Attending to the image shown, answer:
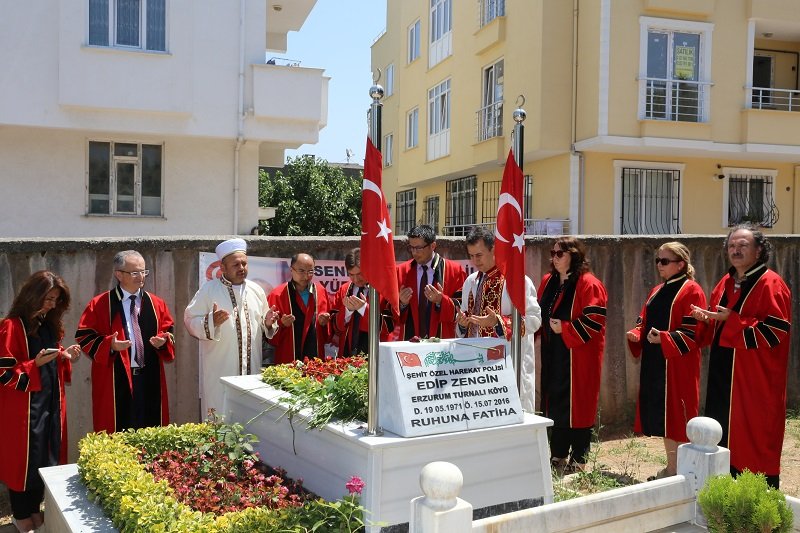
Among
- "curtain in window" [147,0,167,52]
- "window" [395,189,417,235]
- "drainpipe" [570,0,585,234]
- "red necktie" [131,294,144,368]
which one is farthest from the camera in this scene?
"window" [395,189,417,235]

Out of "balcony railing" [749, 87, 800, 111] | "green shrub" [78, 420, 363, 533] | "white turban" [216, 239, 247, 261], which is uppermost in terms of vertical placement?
"balcony railing" [749, 87, 800, 111]

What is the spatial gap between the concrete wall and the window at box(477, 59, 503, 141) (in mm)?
12167

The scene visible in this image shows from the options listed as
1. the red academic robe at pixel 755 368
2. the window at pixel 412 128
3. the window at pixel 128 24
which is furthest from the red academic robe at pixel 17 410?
the window at pixel 412 128

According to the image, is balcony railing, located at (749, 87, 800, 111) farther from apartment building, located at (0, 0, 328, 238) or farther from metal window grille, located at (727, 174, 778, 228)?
apartment building, located at (0, 0, 328, 238)

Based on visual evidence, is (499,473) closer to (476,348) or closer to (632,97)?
(476,348)

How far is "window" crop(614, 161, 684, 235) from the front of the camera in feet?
62.8

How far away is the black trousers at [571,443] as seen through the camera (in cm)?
693

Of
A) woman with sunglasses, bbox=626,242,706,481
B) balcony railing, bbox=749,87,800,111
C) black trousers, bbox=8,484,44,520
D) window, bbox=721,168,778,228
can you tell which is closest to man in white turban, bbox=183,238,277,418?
black trousers, bbox=8,484,44,520

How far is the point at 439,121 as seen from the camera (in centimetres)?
2519

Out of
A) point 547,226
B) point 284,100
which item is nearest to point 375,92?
point 284,100

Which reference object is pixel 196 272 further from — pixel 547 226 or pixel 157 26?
pixel 547 226

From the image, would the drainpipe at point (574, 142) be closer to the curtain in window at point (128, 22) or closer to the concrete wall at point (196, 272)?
the concrete wall at point (196, 272)

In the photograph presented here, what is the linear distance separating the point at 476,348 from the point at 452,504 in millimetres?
1612

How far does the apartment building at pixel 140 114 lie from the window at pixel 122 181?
0.02 metres
